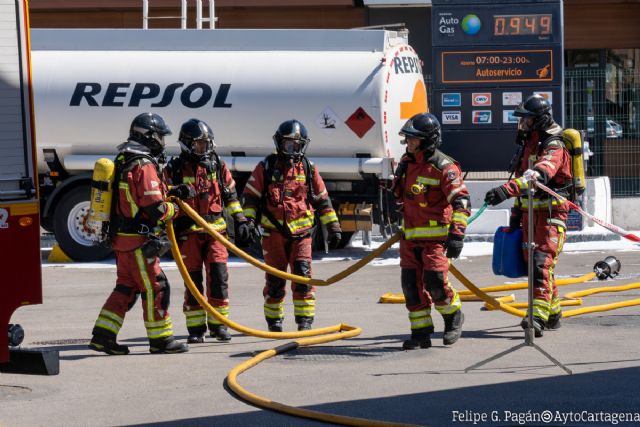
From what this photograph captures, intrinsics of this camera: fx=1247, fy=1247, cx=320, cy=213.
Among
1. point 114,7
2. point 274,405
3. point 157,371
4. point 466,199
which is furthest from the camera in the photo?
point 114,7

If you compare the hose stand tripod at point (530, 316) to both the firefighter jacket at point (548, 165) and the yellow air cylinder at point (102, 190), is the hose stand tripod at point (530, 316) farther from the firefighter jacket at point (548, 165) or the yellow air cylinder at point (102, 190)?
the yellow air cylinder at point (102, 190)

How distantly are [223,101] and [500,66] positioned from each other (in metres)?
5.04

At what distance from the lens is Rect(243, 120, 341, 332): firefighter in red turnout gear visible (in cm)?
1066

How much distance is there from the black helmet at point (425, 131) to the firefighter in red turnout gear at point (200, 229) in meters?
1.69

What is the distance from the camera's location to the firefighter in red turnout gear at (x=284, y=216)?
10656 mm

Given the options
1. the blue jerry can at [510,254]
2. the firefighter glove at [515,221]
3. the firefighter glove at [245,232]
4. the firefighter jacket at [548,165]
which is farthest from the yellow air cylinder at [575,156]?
the firefighter glove at [245,232]

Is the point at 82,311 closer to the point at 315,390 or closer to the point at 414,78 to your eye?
the point at 315,390

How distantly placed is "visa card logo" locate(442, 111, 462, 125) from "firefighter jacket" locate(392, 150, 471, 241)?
10.3 meters

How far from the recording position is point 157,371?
901 centimetres

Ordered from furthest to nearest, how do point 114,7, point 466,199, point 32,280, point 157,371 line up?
1. point 114,7
2. point 466,199
3. point 157,371
4. point 32,280

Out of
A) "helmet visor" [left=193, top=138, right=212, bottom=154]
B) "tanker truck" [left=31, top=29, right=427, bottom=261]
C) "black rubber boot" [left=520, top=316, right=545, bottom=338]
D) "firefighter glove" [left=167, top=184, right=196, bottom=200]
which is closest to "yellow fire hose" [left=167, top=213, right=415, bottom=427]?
"firefighter glove" [left=167, top=184, right=196, bottom=200]

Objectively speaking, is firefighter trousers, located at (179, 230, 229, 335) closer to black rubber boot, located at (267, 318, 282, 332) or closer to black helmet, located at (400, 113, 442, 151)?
black rubber boot, located at (267, 318, 282, 332)

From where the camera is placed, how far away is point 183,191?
984 cm

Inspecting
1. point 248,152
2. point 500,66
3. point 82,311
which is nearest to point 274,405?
point 82,311
